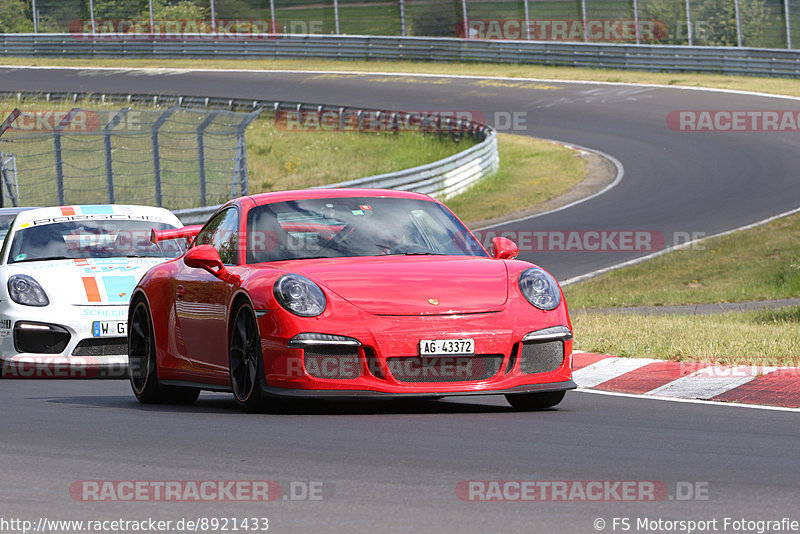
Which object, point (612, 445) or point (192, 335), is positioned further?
point (192, 335)

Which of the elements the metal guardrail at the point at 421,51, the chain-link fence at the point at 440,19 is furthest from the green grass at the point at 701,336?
the chain-link fence at the point at 440,19

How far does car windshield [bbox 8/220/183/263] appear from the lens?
448 inches

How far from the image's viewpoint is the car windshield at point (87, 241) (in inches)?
448

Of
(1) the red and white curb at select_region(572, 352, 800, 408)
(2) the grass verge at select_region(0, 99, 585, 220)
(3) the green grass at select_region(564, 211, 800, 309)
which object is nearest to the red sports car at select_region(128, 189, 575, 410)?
(1) the red and white curb at select_region(572, 352, 800, 408)

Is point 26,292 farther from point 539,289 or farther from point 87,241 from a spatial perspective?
point 539,289

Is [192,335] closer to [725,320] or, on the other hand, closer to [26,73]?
[725,320]

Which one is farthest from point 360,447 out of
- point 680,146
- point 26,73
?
point 26,73

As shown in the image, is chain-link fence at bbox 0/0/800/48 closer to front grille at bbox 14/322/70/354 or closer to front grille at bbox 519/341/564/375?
front grille at bbox 14/322/70/354

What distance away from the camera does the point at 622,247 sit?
21.8m

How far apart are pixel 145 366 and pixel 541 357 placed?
2773 mm

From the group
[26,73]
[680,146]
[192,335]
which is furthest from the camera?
[26,73]

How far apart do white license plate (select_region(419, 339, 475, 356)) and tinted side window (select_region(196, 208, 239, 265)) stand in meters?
1.48

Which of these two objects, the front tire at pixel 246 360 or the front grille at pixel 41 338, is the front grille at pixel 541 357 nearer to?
the front tire at pixel 246 360

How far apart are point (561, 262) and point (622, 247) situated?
1.57m
